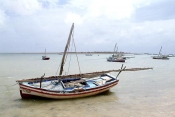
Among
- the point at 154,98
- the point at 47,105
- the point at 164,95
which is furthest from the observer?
the point at 164,95

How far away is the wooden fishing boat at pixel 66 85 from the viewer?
1201 centimetres

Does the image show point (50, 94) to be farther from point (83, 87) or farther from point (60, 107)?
point (83, 87)

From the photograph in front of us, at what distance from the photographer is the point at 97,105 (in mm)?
11562

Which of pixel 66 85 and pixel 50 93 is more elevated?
pixel 66 85

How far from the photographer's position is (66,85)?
1388 centimetres

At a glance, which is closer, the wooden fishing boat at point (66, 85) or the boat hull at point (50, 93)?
the boat hull at point (50, 93)

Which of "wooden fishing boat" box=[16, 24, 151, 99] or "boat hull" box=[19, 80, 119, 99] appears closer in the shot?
"boat hull" box=[19, 80, 119, 99]

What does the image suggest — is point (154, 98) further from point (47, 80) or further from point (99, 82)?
point (47, 80)

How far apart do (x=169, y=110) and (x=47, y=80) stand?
9.22 meters

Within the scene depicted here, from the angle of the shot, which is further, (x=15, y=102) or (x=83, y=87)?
(x=83, y=87)

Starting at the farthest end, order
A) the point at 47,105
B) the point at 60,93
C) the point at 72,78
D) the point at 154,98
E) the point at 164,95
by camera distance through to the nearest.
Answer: the point at 72,78
the point at 164,95
the point at 154,98
the point at 60,93
the point at 47,105

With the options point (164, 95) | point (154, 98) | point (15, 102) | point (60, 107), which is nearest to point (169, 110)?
point (154, 98)

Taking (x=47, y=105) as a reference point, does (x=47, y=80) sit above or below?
above

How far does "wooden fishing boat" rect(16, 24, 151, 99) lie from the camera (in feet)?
39.4
